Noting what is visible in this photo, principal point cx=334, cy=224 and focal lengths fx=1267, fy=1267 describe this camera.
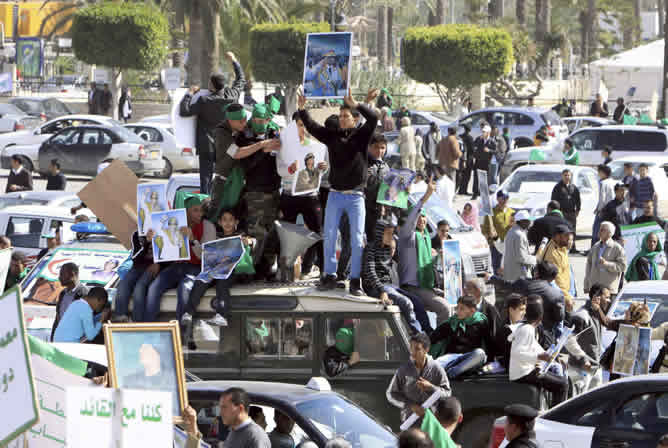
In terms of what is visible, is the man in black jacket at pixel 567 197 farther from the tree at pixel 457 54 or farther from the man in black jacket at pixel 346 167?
the tree at pixel 457 54

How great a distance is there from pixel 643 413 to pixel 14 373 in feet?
15.9

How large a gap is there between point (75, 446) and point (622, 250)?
10696mm

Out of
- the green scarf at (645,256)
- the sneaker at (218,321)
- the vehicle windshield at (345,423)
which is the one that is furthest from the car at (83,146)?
the vehicle windshield at (345,423)

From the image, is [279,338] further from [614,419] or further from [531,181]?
[531,181]

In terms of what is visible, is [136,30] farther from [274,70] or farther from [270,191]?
[270,191]

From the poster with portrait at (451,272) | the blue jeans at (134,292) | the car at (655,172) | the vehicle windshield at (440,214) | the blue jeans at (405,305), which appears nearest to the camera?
the blue jeans at (405,305)

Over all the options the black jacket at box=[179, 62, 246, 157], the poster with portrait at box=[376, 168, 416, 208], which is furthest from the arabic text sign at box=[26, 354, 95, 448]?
the black jacket at box=[179, 62, 246, 157]

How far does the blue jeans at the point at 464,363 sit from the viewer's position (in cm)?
1003

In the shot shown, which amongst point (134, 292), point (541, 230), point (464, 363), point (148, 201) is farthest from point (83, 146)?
point (464, 363)

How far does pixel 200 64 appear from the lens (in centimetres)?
3672

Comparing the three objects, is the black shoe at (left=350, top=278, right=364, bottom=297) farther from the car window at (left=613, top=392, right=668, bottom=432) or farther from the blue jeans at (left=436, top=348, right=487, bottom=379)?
the car window at (left=613, top=392, right=668, bottom=432)

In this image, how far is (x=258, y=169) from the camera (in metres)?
11.4

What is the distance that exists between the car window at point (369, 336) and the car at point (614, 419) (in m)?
1.69

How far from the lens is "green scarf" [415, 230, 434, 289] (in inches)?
459
